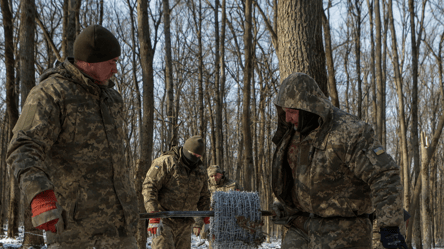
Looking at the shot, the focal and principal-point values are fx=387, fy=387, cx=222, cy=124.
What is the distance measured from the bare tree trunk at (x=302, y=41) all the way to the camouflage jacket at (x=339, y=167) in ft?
5.90

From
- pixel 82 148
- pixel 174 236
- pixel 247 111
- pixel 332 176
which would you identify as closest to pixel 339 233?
pixel 332 176

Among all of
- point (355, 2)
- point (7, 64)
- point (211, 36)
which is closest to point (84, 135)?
point (7, 64)

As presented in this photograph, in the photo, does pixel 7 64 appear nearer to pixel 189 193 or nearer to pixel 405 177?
pixel 189 193

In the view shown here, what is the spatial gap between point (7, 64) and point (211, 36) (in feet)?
43.3

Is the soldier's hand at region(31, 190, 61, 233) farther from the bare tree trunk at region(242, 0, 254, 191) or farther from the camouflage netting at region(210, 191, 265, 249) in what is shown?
the bare tree trunk at region(242, 0, 254, 191)

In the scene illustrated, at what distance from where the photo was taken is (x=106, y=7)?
20000 millimetres

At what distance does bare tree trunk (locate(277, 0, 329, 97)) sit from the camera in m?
5.06

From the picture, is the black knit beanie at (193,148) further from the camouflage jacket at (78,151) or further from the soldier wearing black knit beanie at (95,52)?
the soldier wearing black knit beanie at (95,52)

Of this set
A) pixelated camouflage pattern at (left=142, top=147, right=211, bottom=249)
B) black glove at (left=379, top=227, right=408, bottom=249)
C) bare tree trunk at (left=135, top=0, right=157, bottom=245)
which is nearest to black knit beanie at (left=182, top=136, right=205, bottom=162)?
pixelated camouflage pattern at (left=142, top=147, right=211, bottom=249)

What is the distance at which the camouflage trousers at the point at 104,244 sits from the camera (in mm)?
2605

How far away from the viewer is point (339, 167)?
306 centimetres

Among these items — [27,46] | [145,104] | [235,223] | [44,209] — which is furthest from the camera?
[27,46]

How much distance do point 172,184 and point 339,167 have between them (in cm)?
357

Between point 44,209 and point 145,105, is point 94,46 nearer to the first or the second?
point 44,209
